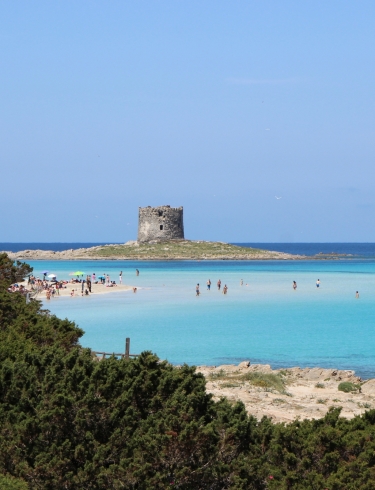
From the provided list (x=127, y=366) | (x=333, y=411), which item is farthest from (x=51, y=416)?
(x=333, y=411)

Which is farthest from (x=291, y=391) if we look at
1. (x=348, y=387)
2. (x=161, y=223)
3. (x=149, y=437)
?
(x=161, y=223)

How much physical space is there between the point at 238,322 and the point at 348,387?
15.3 metres

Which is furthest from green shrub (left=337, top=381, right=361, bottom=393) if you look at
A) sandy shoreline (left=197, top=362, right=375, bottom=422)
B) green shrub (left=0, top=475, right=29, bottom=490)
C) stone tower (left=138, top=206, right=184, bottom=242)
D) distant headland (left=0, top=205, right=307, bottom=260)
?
stone tower (left=138, top=206, right=184, bottom=242)

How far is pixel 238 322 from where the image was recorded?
102 feet

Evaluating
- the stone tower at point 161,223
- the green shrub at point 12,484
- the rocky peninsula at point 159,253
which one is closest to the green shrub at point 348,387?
the green shrub at point 12,484

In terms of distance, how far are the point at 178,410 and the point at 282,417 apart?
5640 millimetres

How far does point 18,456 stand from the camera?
7.12 metres

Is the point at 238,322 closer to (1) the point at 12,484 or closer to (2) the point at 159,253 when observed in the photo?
(1) the point at 12,484

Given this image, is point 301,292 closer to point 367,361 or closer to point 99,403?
point 367,361

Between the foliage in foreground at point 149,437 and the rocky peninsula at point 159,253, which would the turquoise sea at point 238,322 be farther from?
the rocky peninsula at point 159,253

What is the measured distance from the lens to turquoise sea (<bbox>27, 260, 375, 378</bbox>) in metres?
23.3

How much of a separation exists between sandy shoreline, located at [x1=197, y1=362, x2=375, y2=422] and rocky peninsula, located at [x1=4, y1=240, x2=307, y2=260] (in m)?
63.9

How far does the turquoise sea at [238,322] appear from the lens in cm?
2331

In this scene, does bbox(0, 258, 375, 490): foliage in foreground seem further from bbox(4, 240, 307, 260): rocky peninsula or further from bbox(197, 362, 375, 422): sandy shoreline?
bbox(4, 240, 307, 260): rocky peninsula
